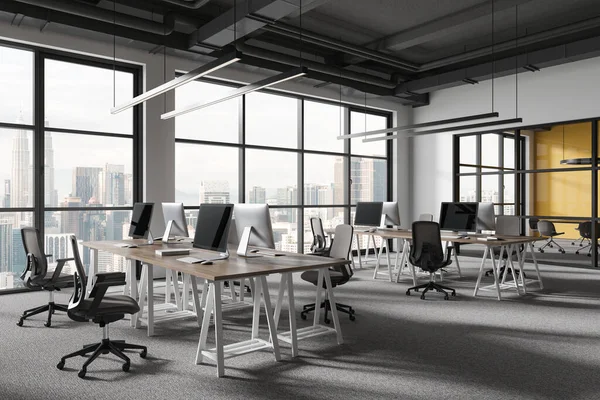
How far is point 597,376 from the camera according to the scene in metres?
3.61

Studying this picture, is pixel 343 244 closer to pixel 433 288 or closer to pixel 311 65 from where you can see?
pixel 433 288

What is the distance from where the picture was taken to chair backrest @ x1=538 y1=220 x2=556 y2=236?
366 inches

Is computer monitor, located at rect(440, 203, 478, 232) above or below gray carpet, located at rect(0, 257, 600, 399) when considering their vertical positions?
above

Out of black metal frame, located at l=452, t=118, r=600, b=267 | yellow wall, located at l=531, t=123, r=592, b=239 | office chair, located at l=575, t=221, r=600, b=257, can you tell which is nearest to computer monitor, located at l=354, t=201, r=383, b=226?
black metal frame, located at l=452, t=118, r=600, b=267

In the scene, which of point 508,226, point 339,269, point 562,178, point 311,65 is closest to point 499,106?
point 562,178

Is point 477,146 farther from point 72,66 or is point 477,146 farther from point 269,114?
point 72,66

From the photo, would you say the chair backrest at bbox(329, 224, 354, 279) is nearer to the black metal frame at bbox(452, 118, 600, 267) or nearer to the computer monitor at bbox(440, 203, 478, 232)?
the computer monitor at bbox(440, 203, 478, 232)

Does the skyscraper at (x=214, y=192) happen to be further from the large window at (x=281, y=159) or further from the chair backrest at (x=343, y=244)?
the chair backrest at (x=343, y=244)

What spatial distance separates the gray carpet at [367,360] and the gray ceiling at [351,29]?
12.0 ft

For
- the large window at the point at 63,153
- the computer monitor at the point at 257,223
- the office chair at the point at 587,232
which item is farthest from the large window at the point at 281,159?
the office chair at the point at 587,232

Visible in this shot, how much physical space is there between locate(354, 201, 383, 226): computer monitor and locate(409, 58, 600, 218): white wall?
10.8 feet

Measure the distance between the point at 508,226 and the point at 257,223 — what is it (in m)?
4.98

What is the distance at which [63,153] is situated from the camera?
7258 millimetres

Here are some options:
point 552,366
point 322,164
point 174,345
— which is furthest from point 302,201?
point 552,366
